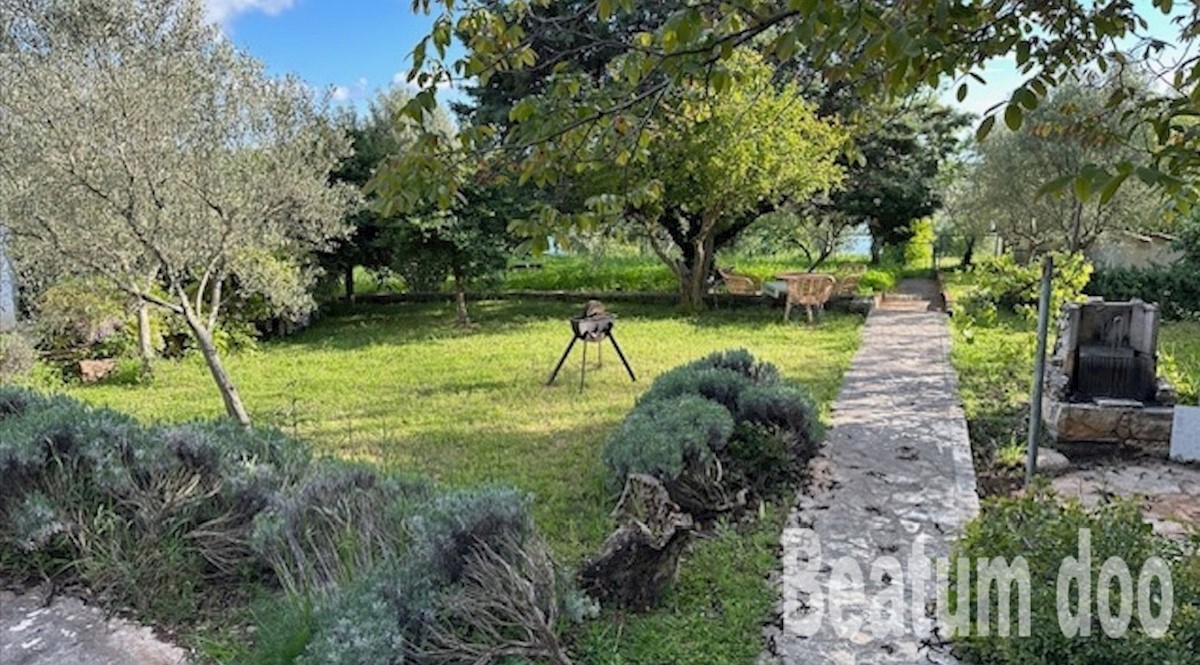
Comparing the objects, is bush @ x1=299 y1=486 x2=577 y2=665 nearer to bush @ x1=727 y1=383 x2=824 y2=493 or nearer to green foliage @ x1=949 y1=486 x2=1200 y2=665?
green foliage @ x1=949 y1=486 x2=1200 y2=665

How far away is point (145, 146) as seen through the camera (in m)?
5.25

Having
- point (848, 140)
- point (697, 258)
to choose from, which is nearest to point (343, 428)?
point (848, 140)

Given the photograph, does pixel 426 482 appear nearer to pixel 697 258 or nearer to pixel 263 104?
pixel 263 104

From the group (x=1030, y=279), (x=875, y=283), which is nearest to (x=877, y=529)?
(x=1030, y=279)

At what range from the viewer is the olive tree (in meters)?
5.14

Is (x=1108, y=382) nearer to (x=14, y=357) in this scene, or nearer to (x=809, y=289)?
(x=809, y=289)

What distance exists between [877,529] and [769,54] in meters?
2.60

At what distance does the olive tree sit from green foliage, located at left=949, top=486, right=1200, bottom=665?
4526mm

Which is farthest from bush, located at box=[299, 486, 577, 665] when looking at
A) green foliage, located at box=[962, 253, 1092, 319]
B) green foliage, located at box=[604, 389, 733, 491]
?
green foliage, located at box=[962, 253, 1092, 319]

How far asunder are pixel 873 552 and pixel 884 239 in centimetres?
1530

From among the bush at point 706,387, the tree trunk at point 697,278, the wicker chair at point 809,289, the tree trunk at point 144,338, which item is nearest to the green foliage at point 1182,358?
the bush at point 706,387

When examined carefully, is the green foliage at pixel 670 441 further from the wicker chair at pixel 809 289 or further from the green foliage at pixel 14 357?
the wicker chair at pixel 809 289

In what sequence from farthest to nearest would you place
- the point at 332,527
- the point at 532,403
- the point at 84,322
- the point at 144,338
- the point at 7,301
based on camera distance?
1. the point at 84,322
2. the point at 144,338
3. the point at 7,301
4. the point at 532,403
5. the point at 332,527

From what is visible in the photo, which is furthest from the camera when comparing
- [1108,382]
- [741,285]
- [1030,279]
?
[741,285]
